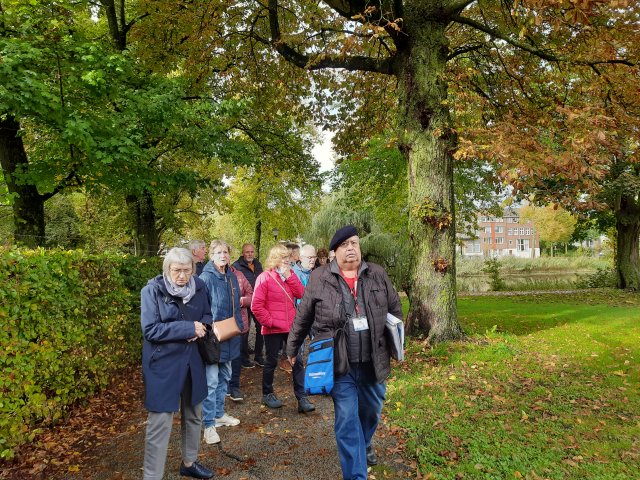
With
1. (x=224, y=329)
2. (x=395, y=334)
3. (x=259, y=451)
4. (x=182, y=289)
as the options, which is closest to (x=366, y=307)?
(x=395, y=334)

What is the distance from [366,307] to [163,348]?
65.3 inches

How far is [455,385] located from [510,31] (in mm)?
8393

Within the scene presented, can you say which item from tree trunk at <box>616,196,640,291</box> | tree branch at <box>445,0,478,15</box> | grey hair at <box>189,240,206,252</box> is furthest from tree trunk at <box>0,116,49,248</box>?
tree trunk at <box>616,196,640,291</box>

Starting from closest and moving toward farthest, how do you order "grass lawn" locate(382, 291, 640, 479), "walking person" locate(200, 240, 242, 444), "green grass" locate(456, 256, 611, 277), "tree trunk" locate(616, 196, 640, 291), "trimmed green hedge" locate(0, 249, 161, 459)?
"grass lawn" locate(382, 291, 640, 479), "trimmed green hedge" locate(0, 249, 161, 459), "walking person" locate(200, 240, 242, 444), "tree trunk" locate(616, 196, 640, 291), "green grass" locate(456, 256, 611, 277)

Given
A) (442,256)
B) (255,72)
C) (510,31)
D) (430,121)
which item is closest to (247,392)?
(442,256)

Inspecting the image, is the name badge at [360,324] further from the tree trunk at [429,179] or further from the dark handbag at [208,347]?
the tree trunk at [429,179]

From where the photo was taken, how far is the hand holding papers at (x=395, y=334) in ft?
12.3

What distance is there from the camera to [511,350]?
770 cm

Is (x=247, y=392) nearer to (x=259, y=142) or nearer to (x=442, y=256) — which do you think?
(x=442, y=256)

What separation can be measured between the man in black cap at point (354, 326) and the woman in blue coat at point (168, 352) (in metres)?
0.94

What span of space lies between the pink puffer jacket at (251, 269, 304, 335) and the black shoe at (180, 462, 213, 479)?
6.75 feet

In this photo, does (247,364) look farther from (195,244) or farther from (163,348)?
(163,348)

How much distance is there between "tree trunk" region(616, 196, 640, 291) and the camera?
20.3m

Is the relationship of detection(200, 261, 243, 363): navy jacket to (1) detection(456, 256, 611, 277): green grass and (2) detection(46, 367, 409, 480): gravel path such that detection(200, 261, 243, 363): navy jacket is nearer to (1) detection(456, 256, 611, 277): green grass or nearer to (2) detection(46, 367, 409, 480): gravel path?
(2) detection(46, 367, 409, 480): gravel path
